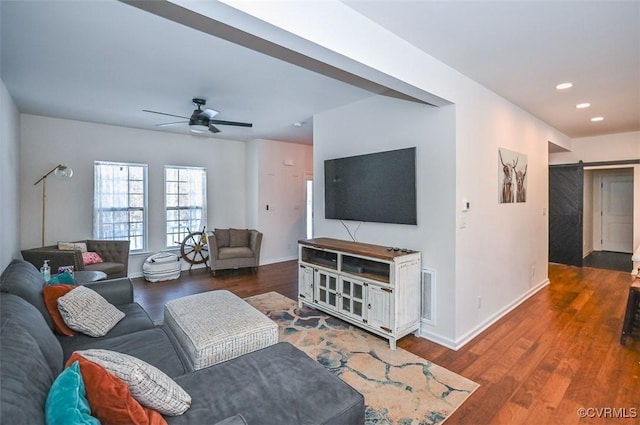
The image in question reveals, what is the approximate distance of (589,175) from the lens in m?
7.27

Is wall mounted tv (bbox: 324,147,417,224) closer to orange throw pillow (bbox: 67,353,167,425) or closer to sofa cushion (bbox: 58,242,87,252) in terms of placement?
orange throw pillow (bbox: 67,353,167,425)

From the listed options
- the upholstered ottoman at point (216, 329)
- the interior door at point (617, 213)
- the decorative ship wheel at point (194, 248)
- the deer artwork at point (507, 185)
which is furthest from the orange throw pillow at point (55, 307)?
the interior door at point (617, 213)

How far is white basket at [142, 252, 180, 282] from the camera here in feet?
17.0

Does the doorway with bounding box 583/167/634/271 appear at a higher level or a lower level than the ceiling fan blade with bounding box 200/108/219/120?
lower

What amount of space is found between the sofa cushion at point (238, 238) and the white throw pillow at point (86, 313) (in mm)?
3558

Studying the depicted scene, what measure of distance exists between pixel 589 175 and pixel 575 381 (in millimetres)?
7002

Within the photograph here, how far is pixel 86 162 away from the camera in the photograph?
16.2 feet

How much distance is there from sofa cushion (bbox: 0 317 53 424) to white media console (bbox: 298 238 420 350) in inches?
93.1

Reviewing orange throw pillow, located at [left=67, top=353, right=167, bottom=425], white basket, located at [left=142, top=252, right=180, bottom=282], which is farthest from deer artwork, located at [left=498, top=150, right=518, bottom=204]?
white basket, located at [left=142, top=252, right=180, bottom=282]

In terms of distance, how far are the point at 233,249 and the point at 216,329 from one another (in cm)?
372

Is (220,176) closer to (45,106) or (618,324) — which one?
(45,106)

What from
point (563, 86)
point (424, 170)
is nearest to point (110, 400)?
point (424, 170)

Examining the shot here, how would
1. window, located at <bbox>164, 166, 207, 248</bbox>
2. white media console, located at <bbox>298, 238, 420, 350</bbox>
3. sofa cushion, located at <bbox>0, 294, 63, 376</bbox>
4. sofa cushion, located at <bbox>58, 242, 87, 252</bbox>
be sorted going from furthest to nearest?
window, located at <bbox>164, 166, 207, 248</bbox>
sofa cushion, located at <bbox>58, 242, 87, 252</bbox>
white media console, located at <bbox>298, 238, 420, 350</bbox>
sofa cushion, located at <bbox>0, 294, 63, 376</bbox>

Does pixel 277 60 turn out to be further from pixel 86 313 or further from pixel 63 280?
pixel 63 280
